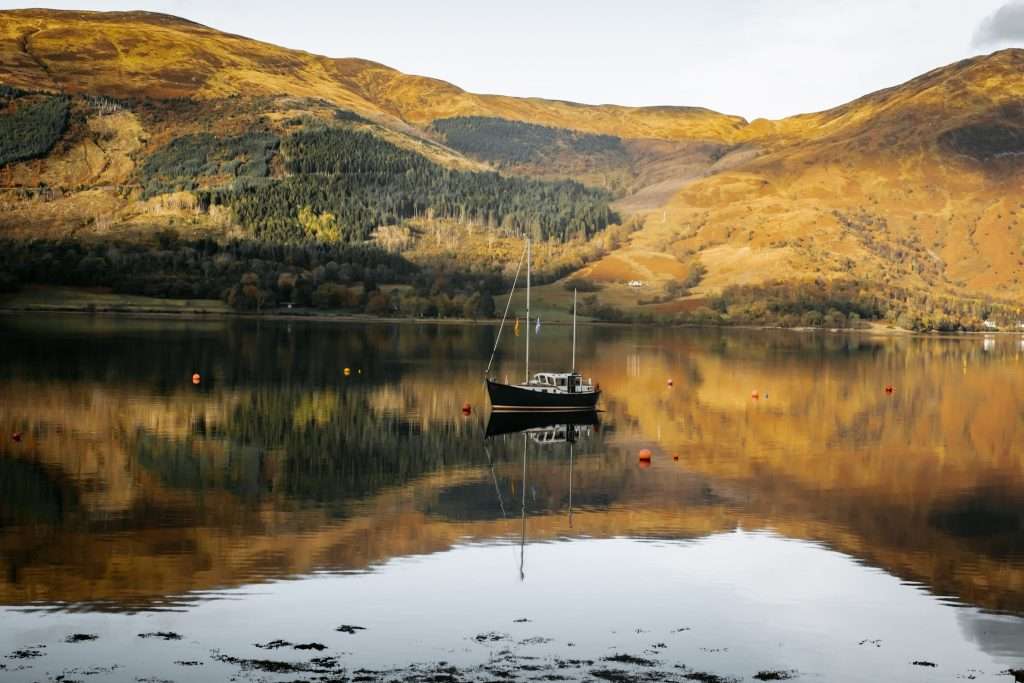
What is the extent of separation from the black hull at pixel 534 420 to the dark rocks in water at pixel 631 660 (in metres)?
39.5

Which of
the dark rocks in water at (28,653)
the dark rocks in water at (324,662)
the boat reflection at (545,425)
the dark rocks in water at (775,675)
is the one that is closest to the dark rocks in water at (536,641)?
the dark rocks in water at (324,662)

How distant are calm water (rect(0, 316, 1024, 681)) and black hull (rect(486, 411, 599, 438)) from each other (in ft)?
4.47

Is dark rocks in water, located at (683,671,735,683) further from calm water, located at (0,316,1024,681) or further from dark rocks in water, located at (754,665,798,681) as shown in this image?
dark rocks in water, located at (754,665,798,681)

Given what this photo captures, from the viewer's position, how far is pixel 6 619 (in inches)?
997

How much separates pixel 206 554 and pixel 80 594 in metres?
5.01

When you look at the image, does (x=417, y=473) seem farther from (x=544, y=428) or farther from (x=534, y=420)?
(x=534, y=420)

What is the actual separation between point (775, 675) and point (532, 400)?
4654cm

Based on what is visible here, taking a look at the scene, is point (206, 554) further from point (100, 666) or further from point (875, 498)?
point (875, 498)

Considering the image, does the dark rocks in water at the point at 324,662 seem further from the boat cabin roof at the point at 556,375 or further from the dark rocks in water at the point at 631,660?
the boat cabin roof at the point at 556,375

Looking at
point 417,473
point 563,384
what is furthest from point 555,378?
point 417,473

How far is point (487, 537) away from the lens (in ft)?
119

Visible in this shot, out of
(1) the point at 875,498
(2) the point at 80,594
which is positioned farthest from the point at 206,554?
(1) the point at 875,498

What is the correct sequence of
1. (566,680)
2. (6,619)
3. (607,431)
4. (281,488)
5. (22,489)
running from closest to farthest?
(566,680) → (6,619) → (22,489) → (281,488) → (607,431)

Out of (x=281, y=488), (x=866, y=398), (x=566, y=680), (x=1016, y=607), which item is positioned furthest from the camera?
(x=866, y=398)
